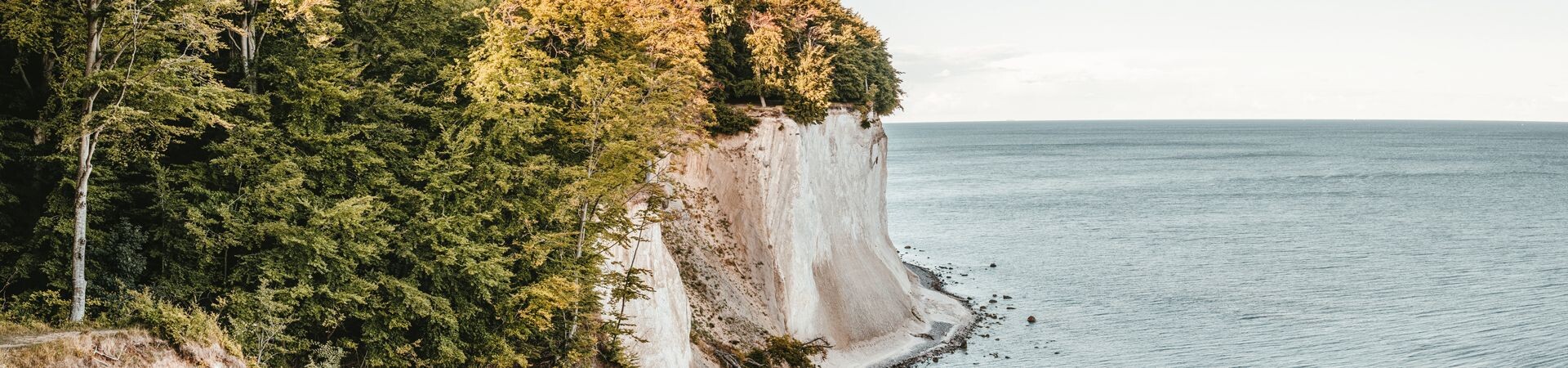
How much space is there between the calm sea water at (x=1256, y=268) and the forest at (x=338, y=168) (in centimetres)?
2302

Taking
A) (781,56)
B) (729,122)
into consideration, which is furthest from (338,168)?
(781,56)

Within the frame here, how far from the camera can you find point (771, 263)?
145ft

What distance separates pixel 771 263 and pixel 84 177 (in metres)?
27.7

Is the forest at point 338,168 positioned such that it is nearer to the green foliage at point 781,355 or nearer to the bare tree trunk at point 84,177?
the bare tree trunk at point 84,177

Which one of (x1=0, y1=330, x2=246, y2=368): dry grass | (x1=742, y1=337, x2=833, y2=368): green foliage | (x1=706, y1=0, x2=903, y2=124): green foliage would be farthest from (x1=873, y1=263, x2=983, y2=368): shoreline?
(x1=0, y1=330, x2=246, y2=368): dry grass

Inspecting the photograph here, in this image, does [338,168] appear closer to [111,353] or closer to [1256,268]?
[111,353]

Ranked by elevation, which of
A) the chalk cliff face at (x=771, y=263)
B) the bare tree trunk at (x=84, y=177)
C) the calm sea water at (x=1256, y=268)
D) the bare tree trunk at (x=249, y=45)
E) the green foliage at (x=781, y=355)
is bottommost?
the calm sea water at (x=1256, y=268)

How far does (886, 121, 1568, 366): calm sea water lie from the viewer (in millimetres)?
47969

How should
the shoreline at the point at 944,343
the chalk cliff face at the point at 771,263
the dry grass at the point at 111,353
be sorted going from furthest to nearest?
the shoreline at the point at 944,343, the chalk cliff face at the point at 771,263, the dry grass at the point at 111,353

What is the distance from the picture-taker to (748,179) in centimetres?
4438

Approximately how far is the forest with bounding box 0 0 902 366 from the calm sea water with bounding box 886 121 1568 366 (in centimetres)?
2302

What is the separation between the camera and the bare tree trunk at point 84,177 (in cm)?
2023

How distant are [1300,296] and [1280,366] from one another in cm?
1653

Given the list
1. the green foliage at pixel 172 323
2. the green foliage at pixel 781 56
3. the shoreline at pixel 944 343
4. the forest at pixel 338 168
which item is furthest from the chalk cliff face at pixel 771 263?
the green foliage at pixel 172 323
